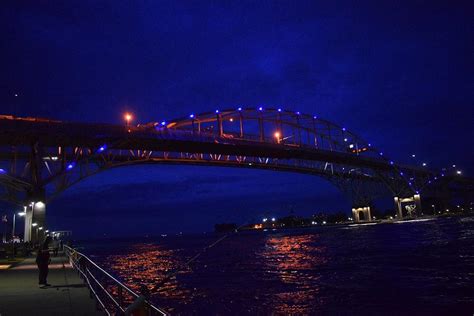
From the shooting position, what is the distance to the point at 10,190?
1217 inches

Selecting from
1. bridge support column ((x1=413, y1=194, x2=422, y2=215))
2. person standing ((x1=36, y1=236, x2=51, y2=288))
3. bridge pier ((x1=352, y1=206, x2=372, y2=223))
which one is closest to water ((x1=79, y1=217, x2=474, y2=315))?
person standing ((x1=36, y1=236, x2=51, y2=288))

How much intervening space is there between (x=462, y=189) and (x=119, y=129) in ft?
435

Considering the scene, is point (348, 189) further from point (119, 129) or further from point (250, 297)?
point (250, 297)

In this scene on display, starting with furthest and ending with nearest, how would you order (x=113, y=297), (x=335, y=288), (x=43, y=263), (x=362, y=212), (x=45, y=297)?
(x=362, y=212)
(x=335, y=288)
(x=43, y=263)
(x=45, y=297)
(x=113, y=297)

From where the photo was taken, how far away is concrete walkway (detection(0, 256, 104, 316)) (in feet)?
26.2

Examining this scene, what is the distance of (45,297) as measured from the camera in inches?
377

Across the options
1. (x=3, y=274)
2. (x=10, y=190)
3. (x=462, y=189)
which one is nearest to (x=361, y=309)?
(x=3, y=274)

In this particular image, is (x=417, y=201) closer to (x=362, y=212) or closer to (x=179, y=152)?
(x=362, y=212)

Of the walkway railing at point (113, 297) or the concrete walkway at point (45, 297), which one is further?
the concrete walkway at point (45, 297)

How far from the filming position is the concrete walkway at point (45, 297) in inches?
315

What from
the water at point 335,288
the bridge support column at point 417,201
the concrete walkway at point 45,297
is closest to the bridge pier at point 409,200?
the bridge support column at point 417,201

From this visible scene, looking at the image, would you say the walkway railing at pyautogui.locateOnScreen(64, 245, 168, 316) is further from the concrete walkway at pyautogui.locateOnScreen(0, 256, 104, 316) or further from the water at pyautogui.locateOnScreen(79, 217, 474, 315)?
the water at pyautogui.locateOnScreen(79, 217, 474, 315)

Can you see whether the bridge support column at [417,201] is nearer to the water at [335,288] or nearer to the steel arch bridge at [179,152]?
the steel arch bridge at [179,152]

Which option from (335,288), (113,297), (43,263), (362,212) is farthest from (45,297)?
(362,212)
